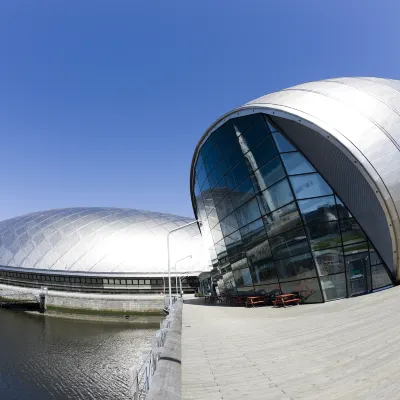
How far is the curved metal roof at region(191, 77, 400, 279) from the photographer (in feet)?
36.6

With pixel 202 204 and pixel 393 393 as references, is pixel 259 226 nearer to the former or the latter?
pixel 202 204

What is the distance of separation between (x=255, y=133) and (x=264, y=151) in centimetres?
119

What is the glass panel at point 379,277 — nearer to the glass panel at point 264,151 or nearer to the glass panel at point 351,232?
the glass panel at point 351,232

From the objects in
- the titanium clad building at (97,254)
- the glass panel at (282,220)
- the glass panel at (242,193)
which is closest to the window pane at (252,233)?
the glass panel at (282,220)

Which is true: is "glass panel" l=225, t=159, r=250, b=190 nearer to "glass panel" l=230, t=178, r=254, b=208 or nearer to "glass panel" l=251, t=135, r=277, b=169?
"glass panel" l=230, t=178, r=254, b=208

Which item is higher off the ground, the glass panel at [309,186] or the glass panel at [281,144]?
the glass panel at [281,144]

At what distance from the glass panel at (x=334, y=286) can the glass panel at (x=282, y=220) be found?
2668 millimetres

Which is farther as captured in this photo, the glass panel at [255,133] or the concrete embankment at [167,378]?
the glass panel at [255,133]

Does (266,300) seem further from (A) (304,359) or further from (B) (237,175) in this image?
(A) (304,359)

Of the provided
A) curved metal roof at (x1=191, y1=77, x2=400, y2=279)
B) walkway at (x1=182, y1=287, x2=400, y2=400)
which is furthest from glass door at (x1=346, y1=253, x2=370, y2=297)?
walkway at (x1=182, y1=287, x2=400, y2=400)

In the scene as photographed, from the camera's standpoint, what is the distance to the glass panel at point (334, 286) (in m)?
13.0

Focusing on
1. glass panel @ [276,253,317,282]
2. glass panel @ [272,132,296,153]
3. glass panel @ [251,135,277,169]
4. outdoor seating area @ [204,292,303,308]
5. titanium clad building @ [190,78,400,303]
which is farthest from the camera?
glass panel @ [251,135,277,169]

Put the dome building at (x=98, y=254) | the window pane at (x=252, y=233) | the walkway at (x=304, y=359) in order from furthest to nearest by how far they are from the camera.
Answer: the dome building at (x=98, y=254) < the window pane at (x=252, y=233) < the walkway at (x=304, y=359)

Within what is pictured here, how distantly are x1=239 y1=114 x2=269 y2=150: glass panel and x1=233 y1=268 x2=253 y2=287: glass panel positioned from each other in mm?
7577
